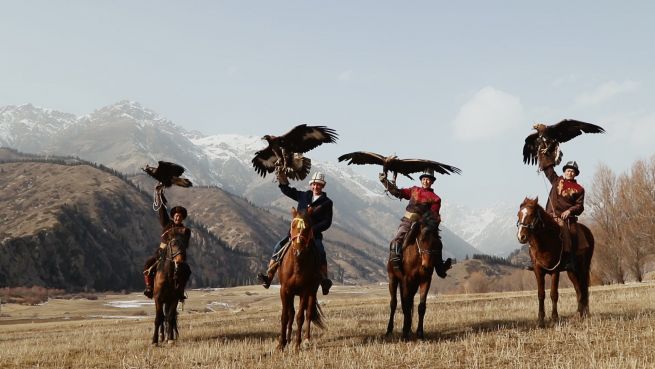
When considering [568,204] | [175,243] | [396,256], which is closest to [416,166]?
[396,256]

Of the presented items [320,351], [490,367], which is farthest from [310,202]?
[490,367]

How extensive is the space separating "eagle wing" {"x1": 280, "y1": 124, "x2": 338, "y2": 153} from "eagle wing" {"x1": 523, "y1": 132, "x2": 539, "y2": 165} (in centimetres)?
609

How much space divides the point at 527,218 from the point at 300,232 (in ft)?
18.3

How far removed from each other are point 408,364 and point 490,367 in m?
1.40

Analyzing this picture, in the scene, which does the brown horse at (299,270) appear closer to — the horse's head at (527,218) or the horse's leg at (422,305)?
the horse's leg at (422,305)

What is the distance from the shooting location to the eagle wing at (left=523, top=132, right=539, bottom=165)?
1639 centimetres

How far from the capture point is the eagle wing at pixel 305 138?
1426 cm

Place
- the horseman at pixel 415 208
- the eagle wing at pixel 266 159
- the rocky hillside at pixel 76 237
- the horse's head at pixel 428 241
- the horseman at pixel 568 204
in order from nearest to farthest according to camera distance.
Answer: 1. the horse's head at pixel 428 241
2. the horseman at pixel 415 208
3. the horseman at pixel 568 204
4. the eagle wing at pixel 266 159
5. the rocky hillside at pixel 76 237

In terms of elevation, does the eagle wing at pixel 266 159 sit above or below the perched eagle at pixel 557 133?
below

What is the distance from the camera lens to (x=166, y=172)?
52.5 feet

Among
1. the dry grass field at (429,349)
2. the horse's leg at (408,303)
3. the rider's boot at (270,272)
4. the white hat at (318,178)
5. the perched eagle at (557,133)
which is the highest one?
the perched eagle at (557,133)

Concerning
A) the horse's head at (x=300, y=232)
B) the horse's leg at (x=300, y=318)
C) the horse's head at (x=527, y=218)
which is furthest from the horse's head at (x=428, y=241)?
the horse's leg at (x=300, y=318)

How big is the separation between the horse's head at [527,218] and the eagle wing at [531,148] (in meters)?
3.12

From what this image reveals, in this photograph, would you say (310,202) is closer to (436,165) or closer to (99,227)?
(436,165)
